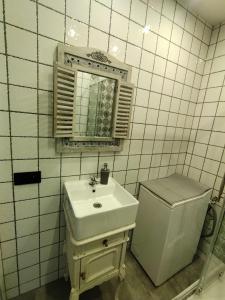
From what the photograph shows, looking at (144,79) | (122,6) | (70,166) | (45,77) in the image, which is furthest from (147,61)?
(70,166)

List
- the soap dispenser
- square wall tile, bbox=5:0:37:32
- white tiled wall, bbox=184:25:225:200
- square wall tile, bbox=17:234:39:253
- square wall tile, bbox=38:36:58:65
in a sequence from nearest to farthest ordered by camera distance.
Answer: square wall tile, bbox=5:0:37:32 < square wall tile, bbox=38:36:58:65 < square wall tile, bbox=17:234:39:253 < the soap dispenser < white tiled wall, bbox=184:25:225:200

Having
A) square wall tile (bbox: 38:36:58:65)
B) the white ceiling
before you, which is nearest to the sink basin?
square wall tile (bbox: 38:36:58:65)

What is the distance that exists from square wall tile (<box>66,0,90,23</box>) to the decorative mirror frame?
7.2 inches

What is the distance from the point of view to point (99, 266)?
3.51 feet

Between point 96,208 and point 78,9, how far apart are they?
1288 millimetres

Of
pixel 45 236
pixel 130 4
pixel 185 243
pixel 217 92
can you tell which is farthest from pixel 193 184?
pixel 130 4

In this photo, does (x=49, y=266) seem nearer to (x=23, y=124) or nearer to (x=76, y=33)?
(x=23, y=124)

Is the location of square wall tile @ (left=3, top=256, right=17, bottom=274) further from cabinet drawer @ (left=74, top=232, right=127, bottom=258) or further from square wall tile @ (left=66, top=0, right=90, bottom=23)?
square wall tile @ (left=66, top=0, right=90, bottom=23)

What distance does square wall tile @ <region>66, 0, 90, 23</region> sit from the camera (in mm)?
968

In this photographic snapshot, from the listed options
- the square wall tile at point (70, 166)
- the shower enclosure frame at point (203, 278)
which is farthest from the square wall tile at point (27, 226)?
the shower enclosure frame at point (203, 278)

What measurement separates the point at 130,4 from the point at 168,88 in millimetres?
720

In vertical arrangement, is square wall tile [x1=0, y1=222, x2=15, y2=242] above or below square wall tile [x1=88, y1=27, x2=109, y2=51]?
below

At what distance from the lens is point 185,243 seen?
4.90 ft

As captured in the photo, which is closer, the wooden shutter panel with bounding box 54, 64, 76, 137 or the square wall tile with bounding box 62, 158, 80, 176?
the wooden shutter panel with bounding box 54, 64, 76, 137
